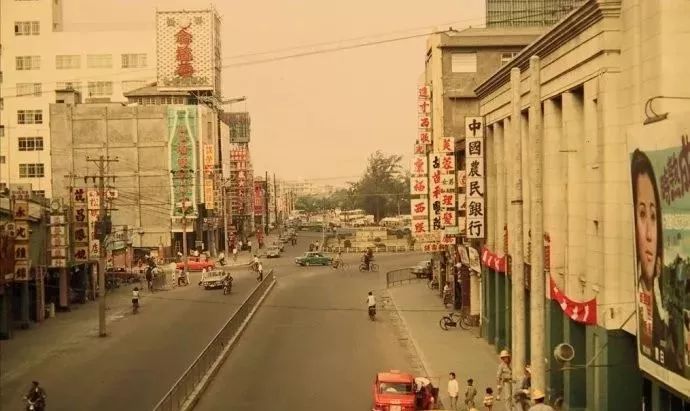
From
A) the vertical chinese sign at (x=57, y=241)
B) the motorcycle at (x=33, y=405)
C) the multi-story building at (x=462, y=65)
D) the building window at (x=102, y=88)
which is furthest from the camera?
the building window at (x=102, y=88)

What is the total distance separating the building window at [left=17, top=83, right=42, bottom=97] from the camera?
106312 millimetres

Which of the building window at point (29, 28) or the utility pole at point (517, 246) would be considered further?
the building window at point (29, 28)

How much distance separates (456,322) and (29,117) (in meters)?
74.3

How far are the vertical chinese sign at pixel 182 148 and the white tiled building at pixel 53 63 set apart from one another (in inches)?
716

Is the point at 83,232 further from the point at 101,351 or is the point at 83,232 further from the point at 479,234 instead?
the point at 479,234

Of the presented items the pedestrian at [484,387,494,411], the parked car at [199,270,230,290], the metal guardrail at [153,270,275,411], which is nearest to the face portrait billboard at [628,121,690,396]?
the pedestrian at [484,387,494,411]

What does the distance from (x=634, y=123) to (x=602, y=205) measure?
2.37 metres

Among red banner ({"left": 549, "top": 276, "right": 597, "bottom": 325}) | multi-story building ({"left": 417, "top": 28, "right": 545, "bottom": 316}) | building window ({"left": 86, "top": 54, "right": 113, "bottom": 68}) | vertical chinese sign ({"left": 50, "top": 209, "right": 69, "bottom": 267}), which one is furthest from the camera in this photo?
building window ({"left": 86, "top": 54, "right": 113, "bottom": 68})

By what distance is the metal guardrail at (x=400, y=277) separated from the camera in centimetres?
6461

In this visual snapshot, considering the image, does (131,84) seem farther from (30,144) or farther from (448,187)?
(448,187)

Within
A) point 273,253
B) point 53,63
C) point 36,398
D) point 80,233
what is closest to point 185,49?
point 53,63

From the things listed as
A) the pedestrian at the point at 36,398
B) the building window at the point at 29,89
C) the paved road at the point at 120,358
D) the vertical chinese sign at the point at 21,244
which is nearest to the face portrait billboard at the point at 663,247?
the paved road at the point at 120,358

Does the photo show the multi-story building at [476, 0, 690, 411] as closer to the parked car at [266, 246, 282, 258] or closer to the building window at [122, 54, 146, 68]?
the parked car at [266, 246, 282, 258]

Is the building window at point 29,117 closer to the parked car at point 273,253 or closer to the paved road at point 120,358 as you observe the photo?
the parked car at point 273,253
